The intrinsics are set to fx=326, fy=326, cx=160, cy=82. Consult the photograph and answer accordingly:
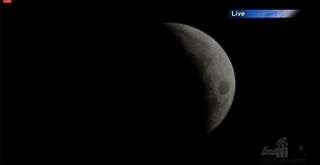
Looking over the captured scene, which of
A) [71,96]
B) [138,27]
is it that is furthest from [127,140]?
[138,27]

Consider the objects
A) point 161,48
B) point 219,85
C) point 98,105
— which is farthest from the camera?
point 219,85

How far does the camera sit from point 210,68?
15.4 feet

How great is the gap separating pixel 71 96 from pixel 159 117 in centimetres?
116

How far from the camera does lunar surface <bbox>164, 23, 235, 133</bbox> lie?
181 inches

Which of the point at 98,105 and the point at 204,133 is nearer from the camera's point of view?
the point at 98,105

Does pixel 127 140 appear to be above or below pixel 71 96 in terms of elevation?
below

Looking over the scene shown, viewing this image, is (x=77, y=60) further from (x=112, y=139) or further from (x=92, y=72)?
(x=112, y=139)

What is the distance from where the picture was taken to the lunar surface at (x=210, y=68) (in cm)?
461

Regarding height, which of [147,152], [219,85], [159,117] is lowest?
[147,152]

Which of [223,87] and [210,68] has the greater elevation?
[210,68]

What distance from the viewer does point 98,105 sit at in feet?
13.3

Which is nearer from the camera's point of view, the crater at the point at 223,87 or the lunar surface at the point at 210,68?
the lunar surface at the point at 210,68

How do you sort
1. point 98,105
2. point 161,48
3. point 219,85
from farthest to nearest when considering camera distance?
point 219,85 < point 161,48 < point 98,105

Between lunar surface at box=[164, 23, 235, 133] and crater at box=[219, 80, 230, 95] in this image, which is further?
crater at box=[219, 80, 230, 95]
